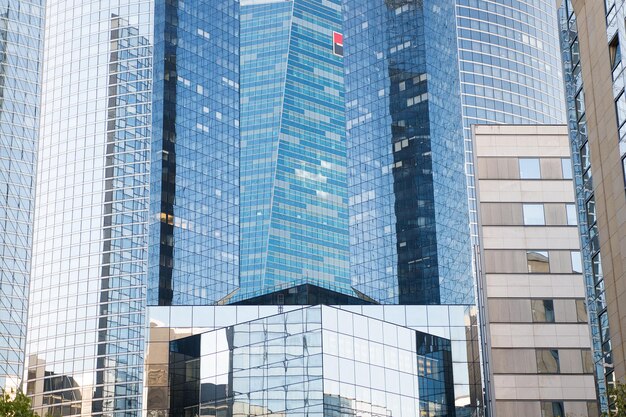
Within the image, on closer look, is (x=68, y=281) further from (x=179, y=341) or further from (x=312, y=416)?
(x=312, y=416)

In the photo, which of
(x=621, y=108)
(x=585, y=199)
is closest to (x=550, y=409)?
(x=585, y=199)

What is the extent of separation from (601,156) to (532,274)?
102 ft

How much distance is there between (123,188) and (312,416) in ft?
294

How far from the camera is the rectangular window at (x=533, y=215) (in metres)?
86.6

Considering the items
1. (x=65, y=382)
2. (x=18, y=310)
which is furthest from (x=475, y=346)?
(x=18, y=310)

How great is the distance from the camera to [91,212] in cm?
17425

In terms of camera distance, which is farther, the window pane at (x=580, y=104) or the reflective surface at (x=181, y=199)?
the reflective surface at (x=181, y=199)

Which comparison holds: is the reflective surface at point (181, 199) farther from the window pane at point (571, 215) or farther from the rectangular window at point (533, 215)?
the window pane at point (571, 215)

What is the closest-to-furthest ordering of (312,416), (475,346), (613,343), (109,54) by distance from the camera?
1. (613,343)
2. (312,416)
3. (475,346)
4. (109,54)

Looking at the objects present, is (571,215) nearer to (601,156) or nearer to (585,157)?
(585,157)

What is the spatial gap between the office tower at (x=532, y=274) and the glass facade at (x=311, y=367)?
687 inches

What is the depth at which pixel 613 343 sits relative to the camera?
53.7m

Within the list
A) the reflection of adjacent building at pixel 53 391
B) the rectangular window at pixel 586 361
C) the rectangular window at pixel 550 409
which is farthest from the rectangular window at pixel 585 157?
the reflection of adjacent building at pixel 53 391

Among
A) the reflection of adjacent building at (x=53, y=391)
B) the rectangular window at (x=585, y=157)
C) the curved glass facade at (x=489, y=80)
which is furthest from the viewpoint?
the curved glass facade at (x=489, y=80)
